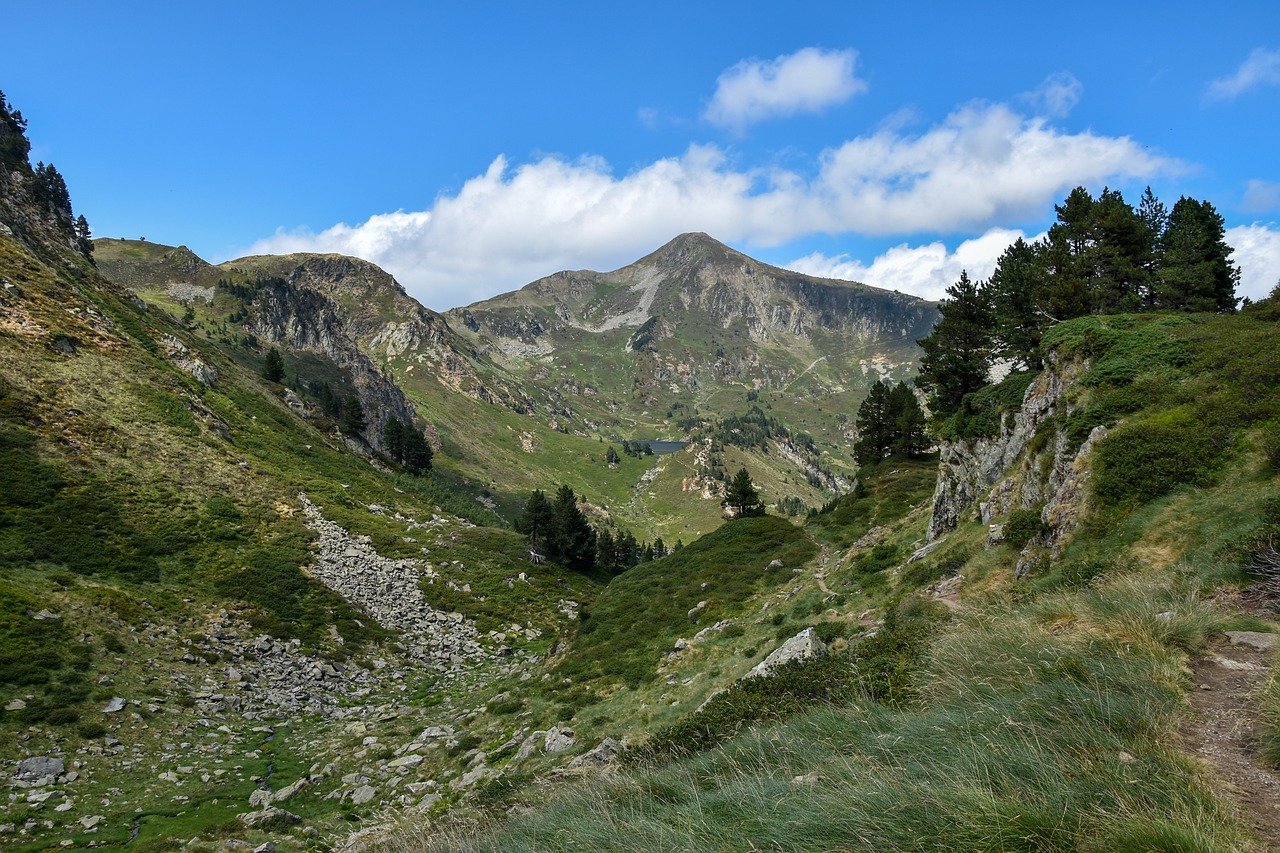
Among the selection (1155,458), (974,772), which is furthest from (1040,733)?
(1155,458)

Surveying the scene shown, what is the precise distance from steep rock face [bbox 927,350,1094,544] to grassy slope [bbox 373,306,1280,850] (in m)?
A: 1.49

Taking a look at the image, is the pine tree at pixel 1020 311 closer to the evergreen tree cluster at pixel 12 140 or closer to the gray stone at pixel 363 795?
the gray stone at pixel 363 795

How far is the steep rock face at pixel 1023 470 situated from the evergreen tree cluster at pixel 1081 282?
9.88m

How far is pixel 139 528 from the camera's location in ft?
122

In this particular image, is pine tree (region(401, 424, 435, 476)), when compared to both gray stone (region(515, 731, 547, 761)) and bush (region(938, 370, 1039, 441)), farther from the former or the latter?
bush (region(938, 370, 1039, 441))

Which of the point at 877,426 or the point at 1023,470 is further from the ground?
the point at 877,426

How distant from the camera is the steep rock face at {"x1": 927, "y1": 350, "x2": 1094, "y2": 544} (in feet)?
56.2

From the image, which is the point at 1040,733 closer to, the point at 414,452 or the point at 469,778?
the point at 469,778

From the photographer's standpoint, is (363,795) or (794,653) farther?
(363,795)

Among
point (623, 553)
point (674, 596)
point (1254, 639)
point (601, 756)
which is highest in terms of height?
point (1254, 639)

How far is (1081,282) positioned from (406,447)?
108223 mm

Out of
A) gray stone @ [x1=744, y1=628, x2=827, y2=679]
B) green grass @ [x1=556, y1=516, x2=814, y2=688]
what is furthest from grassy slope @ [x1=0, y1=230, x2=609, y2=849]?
gray stone @ [x1=744, y1=628, x2=827, y2=679]

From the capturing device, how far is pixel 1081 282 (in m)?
33.2

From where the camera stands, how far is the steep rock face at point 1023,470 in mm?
17125
